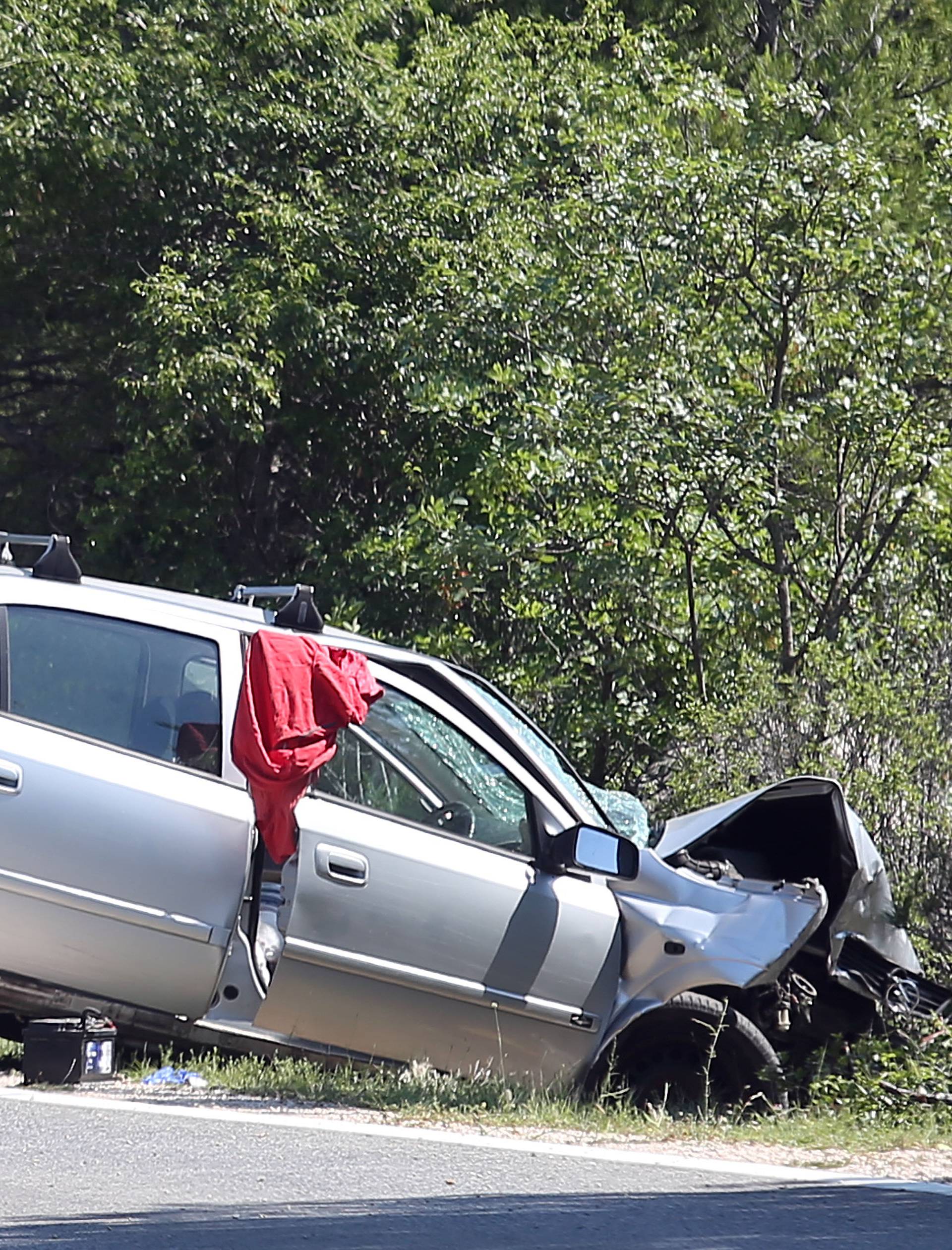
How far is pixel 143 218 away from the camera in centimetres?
1669

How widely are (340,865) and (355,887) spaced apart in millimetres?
102

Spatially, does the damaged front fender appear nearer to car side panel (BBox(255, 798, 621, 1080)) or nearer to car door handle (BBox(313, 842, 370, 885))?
car side panel (BBox(255, 798, 621, 1080))

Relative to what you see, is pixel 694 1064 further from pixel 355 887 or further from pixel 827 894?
pixel 355 887

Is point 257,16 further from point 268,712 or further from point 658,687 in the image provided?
point 268,712

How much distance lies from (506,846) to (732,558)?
17.5 feet

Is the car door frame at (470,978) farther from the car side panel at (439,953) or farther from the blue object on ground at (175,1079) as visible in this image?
the blue object on ground at (175,1079)

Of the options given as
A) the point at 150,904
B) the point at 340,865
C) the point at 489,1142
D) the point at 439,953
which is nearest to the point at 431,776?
the point at 340,865

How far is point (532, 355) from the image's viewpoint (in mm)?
12406

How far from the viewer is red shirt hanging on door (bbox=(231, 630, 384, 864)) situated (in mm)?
6207

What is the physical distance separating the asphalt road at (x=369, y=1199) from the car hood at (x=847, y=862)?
2.16m

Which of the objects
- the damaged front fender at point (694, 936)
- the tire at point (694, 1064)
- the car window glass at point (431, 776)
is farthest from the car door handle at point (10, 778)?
the tire at point (694, 1064)

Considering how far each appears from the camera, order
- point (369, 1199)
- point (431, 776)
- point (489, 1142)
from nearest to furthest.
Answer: point (369, 1199) < point (489, 1142) < point (431, 776)

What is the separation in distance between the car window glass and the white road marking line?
1296 mm

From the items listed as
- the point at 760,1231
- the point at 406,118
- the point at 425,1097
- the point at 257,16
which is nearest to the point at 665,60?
the point at 406,118
